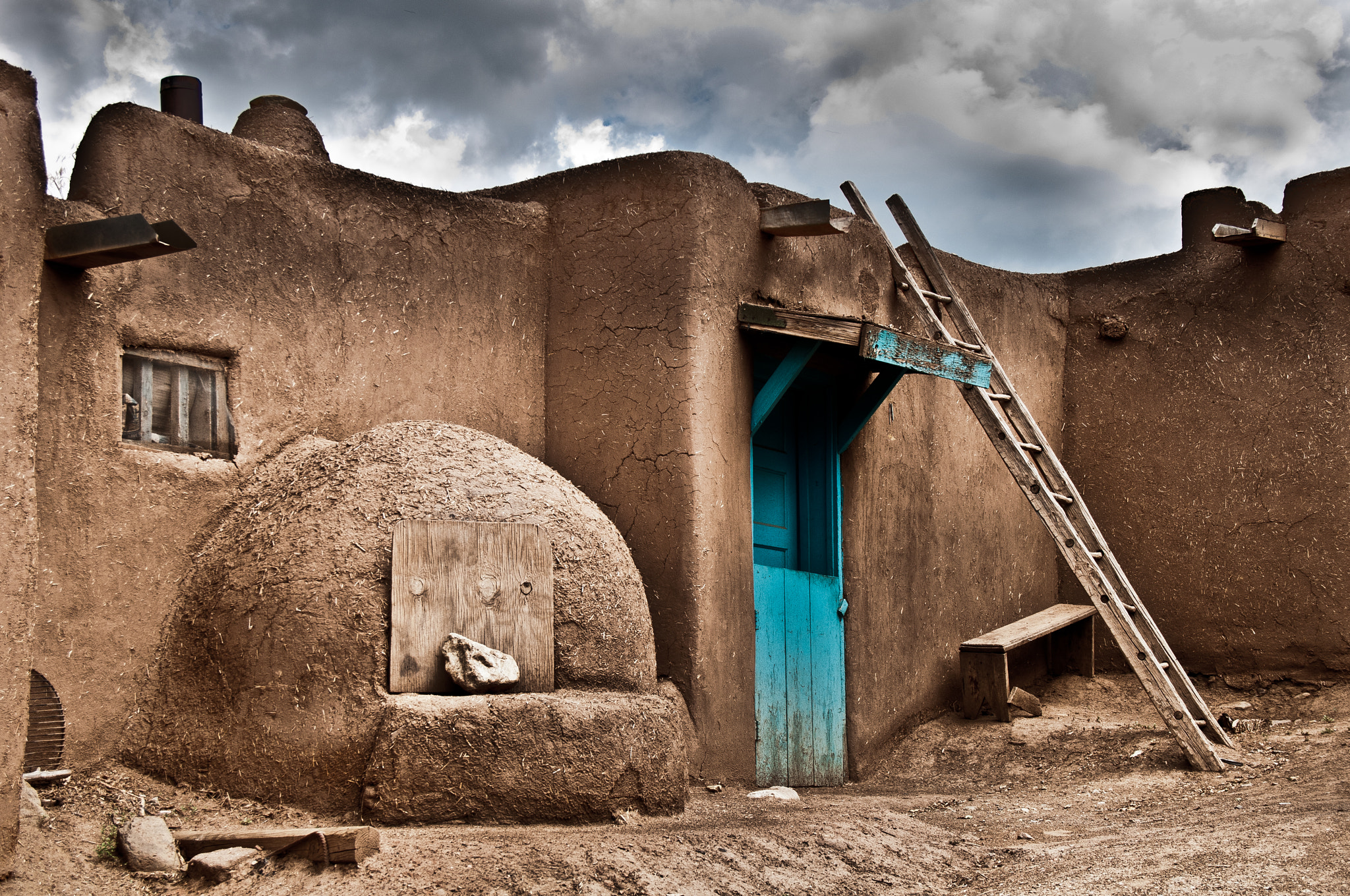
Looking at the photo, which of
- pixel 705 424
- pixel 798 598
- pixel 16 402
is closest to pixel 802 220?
pixel 705 424

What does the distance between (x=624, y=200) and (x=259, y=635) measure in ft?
9.97

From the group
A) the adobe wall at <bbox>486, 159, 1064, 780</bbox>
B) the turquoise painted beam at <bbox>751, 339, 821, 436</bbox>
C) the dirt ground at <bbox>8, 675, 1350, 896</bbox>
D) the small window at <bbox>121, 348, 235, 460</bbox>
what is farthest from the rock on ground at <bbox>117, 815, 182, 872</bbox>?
the turquoise painted beam at <bbox>751, 339, 821, 436</bbox>

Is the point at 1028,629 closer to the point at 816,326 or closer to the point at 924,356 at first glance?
the point at 924,356

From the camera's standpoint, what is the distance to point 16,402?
13.1 feet

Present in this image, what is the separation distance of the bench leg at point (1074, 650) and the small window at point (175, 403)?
5945mm

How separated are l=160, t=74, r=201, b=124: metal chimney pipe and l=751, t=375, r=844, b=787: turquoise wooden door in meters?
3.50

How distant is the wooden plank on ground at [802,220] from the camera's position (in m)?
6.45

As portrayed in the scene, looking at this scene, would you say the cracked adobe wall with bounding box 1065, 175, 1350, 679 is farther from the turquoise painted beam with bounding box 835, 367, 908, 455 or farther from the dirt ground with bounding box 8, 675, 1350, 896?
the turquoise painted beam with bounding box 835, 367, 908, 455

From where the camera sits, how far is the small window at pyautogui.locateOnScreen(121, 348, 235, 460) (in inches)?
198

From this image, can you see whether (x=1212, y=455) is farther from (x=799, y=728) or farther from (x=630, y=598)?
(x=630, y=598)

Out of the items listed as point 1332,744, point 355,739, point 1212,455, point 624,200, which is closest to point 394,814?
point 355,739

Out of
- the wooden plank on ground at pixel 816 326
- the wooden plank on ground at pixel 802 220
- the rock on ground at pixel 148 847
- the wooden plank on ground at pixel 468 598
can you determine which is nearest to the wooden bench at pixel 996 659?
the wooden plank on ground at pixel 816 326

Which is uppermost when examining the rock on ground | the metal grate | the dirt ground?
the metal grate

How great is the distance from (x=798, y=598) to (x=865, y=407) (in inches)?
47.4
